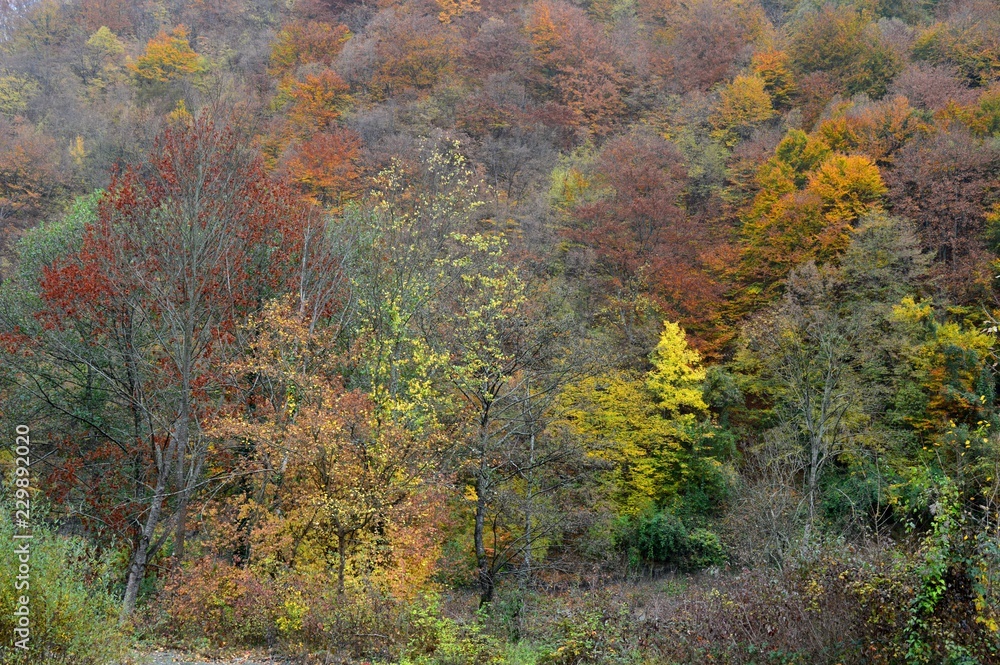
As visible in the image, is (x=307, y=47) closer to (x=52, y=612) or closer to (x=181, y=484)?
(x=181, y=484)

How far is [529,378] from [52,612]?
33.1 ft

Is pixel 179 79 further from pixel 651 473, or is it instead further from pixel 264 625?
pixel 264 625

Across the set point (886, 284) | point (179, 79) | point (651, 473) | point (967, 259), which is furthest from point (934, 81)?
point (179, 79)

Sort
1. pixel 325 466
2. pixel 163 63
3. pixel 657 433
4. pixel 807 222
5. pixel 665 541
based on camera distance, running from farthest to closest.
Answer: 1. pixel 163 63
2. pixel 807 222
3. pixel 657 433
4. pixel 665 541
5. pixel 325 466

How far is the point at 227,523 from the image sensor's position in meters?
12.8

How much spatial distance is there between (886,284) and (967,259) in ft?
11.7

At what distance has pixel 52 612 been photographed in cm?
608

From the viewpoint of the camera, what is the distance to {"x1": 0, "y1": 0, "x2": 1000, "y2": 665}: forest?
8.27 metres

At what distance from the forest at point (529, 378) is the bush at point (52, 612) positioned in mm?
32

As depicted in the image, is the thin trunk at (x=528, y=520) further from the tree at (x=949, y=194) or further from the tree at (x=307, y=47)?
the tree at (x=307, y=47)

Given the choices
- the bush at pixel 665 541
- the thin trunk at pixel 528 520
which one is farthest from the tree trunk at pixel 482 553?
the bush at pixel 665 541

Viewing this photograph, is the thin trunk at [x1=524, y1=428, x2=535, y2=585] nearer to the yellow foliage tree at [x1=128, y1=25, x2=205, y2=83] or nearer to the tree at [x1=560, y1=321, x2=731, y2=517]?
the tree at [x1=560, y1=321, x2=731, y2=517]

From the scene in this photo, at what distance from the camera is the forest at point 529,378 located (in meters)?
8.27

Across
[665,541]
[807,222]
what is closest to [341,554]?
[665,541]
